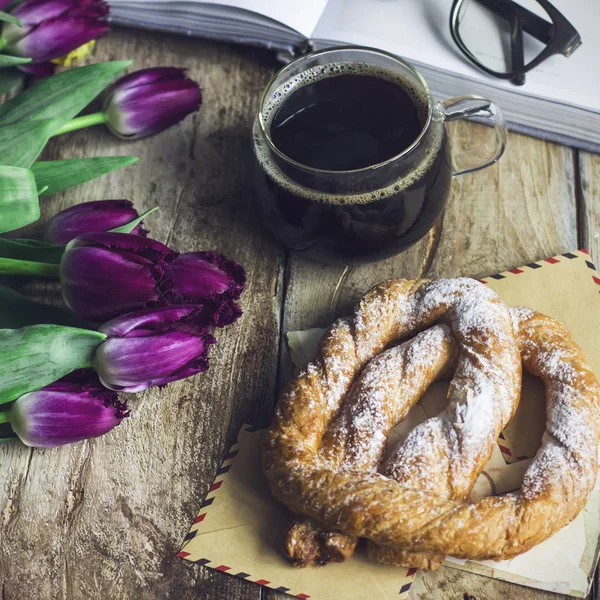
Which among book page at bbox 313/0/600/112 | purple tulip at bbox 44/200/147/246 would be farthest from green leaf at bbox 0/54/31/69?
book page at bbox 313/0/600/112

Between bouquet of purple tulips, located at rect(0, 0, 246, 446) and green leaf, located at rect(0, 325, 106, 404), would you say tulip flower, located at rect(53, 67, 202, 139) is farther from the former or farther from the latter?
green leaf, located at rect(0, 325, 106, 404)

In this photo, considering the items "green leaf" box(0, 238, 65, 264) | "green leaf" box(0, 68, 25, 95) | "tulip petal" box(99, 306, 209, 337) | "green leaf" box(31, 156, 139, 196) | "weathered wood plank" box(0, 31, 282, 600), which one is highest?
"green leaf" box(0, 68, 25, 95)

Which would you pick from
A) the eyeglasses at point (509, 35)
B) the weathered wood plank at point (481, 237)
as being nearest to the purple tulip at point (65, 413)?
the weathered wood plank at point (481, 237)

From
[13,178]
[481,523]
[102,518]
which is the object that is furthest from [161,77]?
[481,523]

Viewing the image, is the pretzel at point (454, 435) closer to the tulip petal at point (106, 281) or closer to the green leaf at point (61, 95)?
the tulip petal at point (106, 281)

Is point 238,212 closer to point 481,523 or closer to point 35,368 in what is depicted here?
point 35,368

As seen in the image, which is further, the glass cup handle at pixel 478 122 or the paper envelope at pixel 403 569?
the glass cup handle at pixel 478 122

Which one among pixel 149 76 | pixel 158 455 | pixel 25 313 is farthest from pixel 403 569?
pixel 149 76
